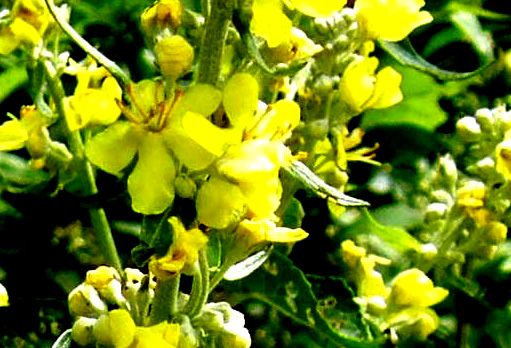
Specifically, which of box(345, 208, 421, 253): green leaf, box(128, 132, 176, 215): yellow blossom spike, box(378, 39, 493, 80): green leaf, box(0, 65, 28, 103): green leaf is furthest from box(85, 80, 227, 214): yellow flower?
box(0, 65, 28, 103): green leaf

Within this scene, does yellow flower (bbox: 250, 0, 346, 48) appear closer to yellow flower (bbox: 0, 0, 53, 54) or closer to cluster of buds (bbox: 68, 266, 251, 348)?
cluster of buds (bbox: 68, 266, 251, 348)

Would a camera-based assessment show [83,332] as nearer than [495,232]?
Yes

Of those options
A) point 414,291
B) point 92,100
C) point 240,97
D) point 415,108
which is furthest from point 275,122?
point 415,108

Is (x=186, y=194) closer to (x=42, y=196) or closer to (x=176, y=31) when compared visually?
(x=176, y=31)

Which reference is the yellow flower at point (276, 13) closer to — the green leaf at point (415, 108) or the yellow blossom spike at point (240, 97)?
the yellow blossom spike at point (240, 97)

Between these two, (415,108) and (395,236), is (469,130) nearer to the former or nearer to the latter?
(395,236)

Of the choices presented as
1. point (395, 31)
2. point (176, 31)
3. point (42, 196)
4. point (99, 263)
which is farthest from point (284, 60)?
point (99, 263)

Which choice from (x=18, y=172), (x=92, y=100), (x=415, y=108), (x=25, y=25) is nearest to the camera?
(x=92, y=100)
